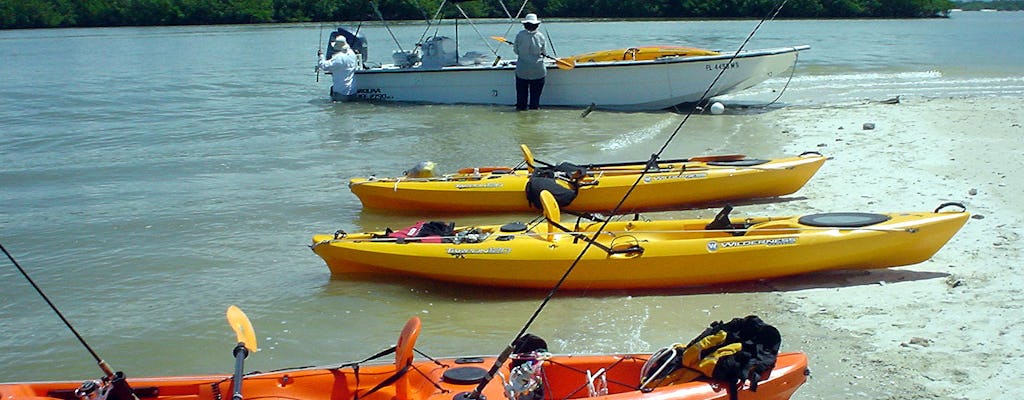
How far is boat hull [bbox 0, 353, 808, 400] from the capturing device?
4656mm

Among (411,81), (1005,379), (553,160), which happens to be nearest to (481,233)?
(1005,379)

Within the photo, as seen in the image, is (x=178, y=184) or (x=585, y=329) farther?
(x=178, y=184)

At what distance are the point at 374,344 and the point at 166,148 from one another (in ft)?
31.3

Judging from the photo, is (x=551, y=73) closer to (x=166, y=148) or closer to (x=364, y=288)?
(x=166, y=148)

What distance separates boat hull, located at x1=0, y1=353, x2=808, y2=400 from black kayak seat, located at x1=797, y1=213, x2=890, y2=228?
2.51 meters

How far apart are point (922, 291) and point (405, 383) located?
3858mm

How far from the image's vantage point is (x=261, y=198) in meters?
11.2

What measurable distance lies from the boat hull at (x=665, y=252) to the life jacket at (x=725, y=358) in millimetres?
2203

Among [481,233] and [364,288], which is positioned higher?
[481,233]

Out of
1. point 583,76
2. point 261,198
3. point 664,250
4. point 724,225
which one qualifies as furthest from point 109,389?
point 583,76

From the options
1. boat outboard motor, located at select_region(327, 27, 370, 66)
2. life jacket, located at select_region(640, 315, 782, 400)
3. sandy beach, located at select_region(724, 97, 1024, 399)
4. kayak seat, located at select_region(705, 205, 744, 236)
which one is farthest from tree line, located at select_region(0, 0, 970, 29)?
life jacket, located at select_region(640, 315, 782, 400)

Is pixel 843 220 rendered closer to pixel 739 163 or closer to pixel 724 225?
pixel 724 225

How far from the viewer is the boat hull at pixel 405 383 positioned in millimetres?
4656

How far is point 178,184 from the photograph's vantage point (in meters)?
12.2
